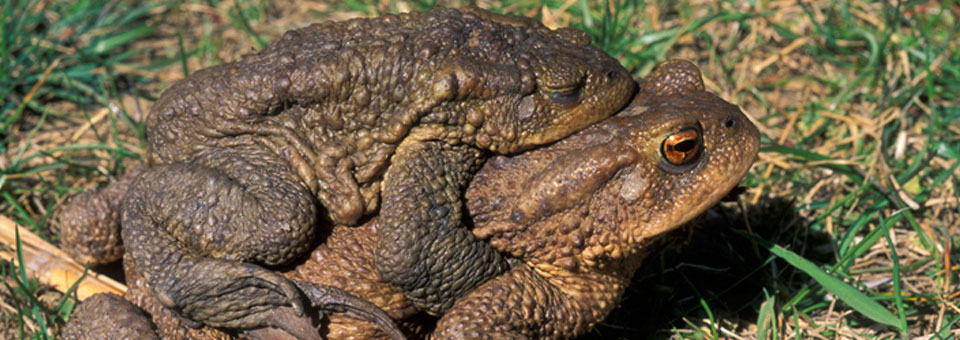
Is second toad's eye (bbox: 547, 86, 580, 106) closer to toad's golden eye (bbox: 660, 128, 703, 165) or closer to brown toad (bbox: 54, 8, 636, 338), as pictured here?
brown toad (bbox: 54, 8, 636, 338)

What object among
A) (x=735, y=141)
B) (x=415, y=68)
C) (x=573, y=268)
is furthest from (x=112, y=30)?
(x=735, y=141)

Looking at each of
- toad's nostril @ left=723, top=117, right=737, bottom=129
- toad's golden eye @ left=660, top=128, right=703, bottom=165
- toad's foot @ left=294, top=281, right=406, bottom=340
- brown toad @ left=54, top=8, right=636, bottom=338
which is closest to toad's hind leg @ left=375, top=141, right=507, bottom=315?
brown toad @ left=54, top=8, right=636, bottom=338

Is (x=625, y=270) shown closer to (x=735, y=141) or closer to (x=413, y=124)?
(x=735, y=141)

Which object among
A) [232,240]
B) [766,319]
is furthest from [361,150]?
[766,319]

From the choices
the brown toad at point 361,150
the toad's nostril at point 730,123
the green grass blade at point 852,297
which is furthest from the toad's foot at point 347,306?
the green grass blade at point 852,297

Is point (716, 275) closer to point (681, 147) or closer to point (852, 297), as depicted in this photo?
point (852, 297)
